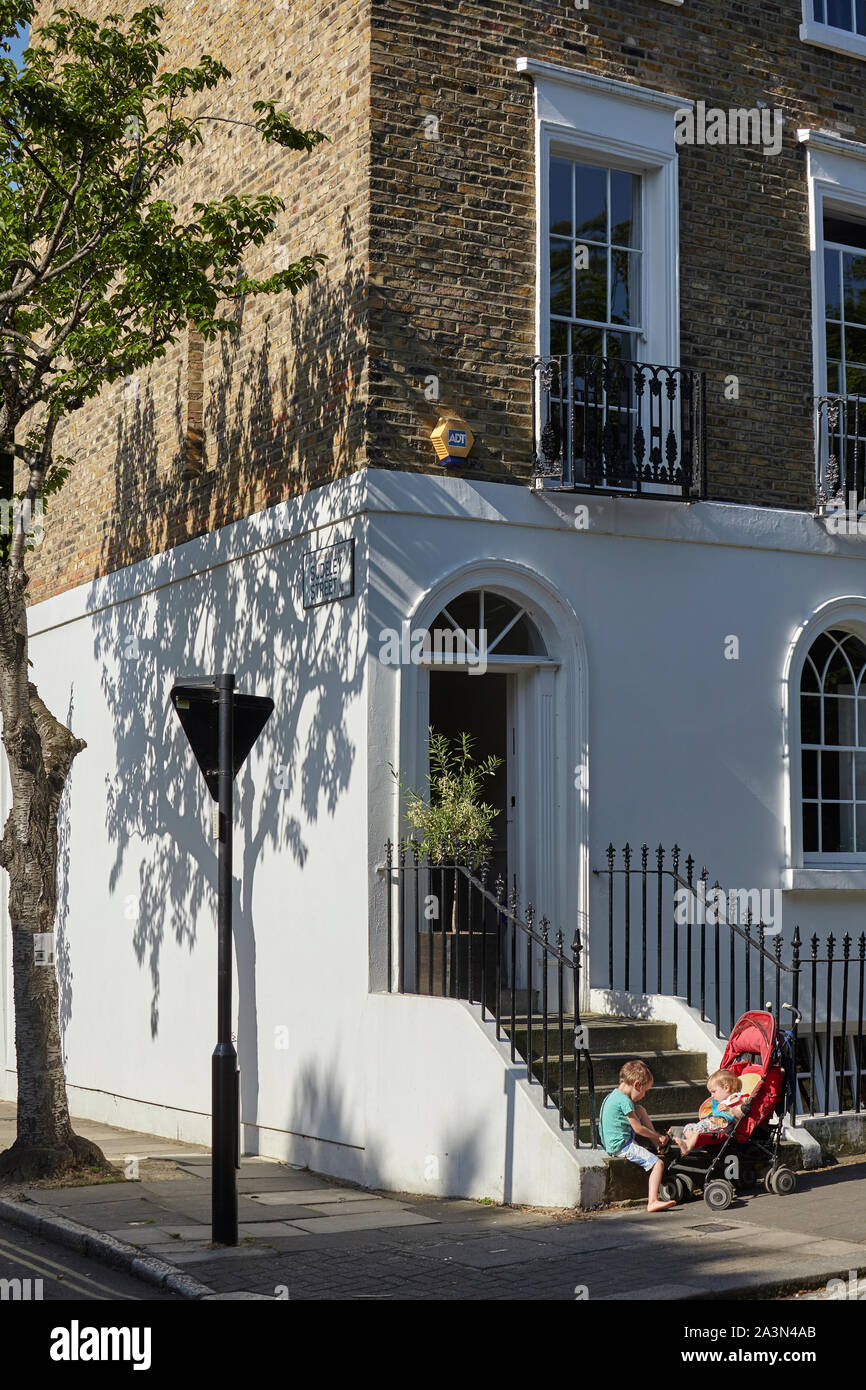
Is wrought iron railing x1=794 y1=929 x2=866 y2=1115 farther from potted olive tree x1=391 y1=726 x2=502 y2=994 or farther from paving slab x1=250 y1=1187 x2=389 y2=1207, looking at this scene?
paving slab x1=250 y1=1187 x2=389 y2=1207

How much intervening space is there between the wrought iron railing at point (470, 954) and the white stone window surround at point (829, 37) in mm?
7613

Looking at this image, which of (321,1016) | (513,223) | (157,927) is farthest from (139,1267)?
(513,223)

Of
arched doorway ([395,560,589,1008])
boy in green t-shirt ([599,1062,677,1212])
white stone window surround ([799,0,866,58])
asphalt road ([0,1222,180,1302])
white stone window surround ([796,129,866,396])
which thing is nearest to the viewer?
A: asphalt road ([0,1222,180,1302])

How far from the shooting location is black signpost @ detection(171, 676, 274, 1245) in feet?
28.9

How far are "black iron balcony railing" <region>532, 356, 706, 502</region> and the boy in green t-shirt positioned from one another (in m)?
4.39

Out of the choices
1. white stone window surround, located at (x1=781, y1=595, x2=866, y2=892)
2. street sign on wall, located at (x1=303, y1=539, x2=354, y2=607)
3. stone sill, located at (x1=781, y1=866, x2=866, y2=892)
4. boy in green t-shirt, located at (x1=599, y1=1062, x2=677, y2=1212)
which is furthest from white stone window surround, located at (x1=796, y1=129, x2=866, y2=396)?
boy in green t-shirt, located at (x1=599, y1=1062, x2=677, y2=1212)

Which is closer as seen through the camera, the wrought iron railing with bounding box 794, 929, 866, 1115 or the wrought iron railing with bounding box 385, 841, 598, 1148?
the wrought iron railing with bounding box 385, 841, 598, 1148

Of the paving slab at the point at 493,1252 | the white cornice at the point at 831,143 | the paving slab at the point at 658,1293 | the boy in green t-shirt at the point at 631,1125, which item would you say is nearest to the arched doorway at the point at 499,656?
the boy in green t-shirt at the point at 631,1125

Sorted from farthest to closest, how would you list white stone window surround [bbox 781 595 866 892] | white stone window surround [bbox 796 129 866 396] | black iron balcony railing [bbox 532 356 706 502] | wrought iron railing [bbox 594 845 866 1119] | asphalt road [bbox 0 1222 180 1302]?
1. white stone window surround [bbox 796 129 866 396]
2. white stone window surround [bbox 781 595 866 892]
3. black iron balcony railing [bbox 532 356 706 502]
4. wrought iron railing [bbox 594 845 866 1119]
5. asphalt road [bbox 0 1222 180 1302]

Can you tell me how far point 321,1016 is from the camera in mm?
11805

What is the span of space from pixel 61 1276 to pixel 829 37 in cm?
1139

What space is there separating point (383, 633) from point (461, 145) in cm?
367

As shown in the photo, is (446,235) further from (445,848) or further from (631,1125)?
(631,1125)

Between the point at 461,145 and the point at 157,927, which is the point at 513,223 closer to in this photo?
the point at 461,145
